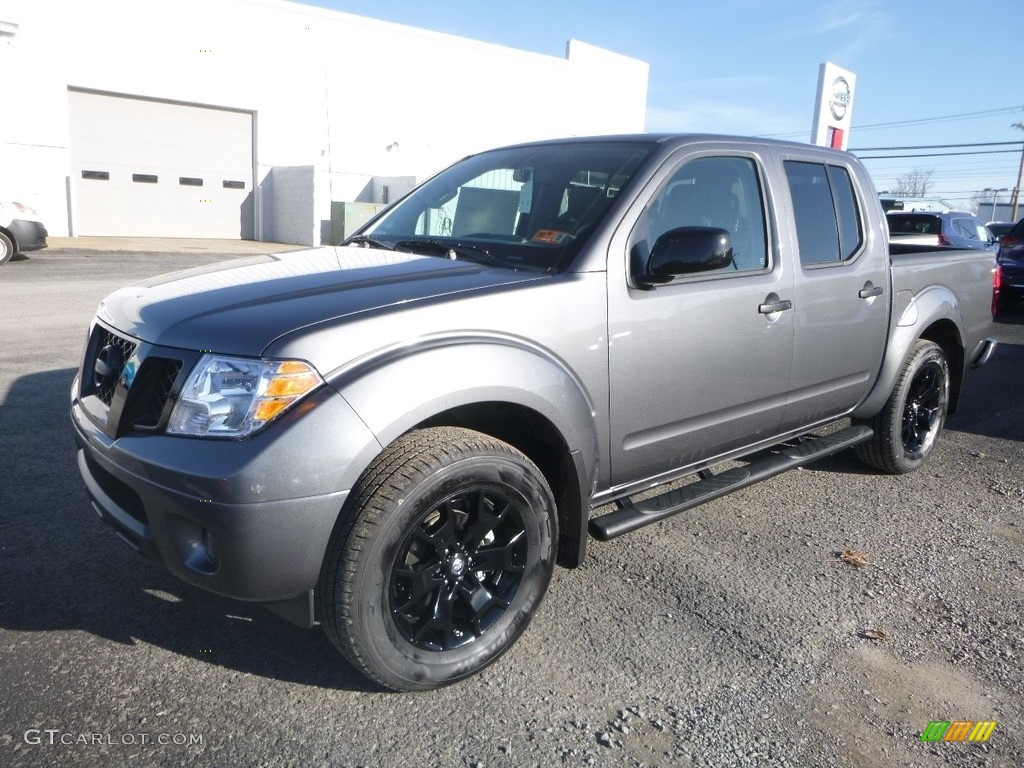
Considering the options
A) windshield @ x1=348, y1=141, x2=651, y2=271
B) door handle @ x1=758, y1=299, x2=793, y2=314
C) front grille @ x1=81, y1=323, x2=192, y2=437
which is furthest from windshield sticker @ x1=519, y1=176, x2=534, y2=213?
front grille @ x1=81, y1=323, x2=192, y2=437

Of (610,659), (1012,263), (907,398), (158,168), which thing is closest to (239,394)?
(610,659)

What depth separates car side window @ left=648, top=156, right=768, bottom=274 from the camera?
3.45 m

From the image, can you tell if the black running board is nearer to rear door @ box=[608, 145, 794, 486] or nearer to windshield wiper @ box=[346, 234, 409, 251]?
rear door @ box=[608, 145, 794, 486]

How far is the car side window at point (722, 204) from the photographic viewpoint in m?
3.45

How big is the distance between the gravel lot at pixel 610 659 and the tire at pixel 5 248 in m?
12.2

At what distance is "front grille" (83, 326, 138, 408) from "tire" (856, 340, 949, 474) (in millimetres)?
3910

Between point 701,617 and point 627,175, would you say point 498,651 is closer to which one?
point 701,617

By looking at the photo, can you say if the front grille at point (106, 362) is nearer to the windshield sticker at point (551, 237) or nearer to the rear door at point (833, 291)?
the windshield sticker at point (551, 237)

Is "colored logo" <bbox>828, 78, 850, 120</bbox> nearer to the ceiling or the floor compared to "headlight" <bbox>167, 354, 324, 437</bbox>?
nearer to the ceiling

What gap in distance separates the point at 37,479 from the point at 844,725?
152 inches

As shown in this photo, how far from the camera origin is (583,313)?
299cm

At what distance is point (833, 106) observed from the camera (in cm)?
1772

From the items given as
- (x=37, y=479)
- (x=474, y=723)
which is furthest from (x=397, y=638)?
(x=37, y=479)

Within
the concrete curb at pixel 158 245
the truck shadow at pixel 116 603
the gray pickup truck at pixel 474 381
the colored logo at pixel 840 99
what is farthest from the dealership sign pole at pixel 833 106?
the truck shadow at pixel 116 603
